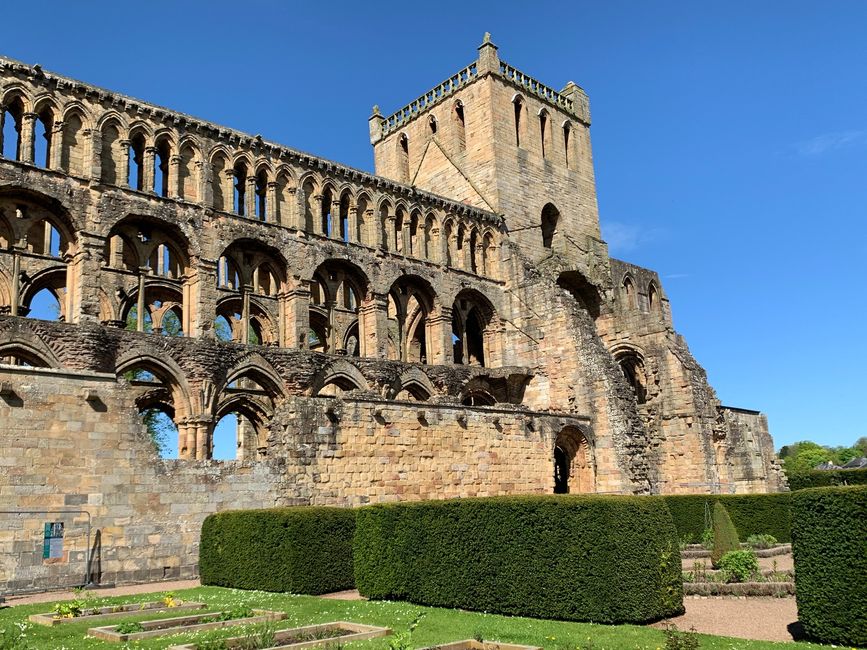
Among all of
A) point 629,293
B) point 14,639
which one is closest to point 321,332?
point 629,293

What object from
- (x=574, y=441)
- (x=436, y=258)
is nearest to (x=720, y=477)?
(x=574, y=441)

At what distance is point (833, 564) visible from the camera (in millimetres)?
8344

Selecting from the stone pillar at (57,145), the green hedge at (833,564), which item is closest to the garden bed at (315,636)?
the green hedge at (833,564)

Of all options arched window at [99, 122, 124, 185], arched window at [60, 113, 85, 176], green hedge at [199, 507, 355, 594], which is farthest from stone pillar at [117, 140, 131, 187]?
green hedge at [199, 507, 355, 594]

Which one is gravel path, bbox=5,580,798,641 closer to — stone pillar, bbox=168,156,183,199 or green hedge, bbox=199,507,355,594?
green hedge, bbox=199,507,355,594

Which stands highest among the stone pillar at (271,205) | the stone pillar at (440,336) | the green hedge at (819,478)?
the stone pillar at (271,205)

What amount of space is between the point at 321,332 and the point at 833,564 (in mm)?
27650

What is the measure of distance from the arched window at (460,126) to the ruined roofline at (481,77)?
2.44 feet

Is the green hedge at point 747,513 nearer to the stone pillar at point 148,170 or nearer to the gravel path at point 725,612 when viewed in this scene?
the gravel path at point 725,612

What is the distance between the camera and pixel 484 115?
106 ft

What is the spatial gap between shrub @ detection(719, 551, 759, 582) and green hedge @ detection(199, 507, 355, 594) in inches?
242

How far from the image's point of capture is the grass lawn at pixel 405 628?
798cm

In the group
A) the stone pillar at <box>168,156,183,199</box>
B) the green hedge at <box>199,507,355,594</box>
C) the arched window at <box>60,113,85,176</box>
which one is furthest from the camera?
the stone pillar at <box>168,156,183,199</box>

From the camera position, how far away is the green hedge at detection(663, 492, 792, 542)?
21.5 m
